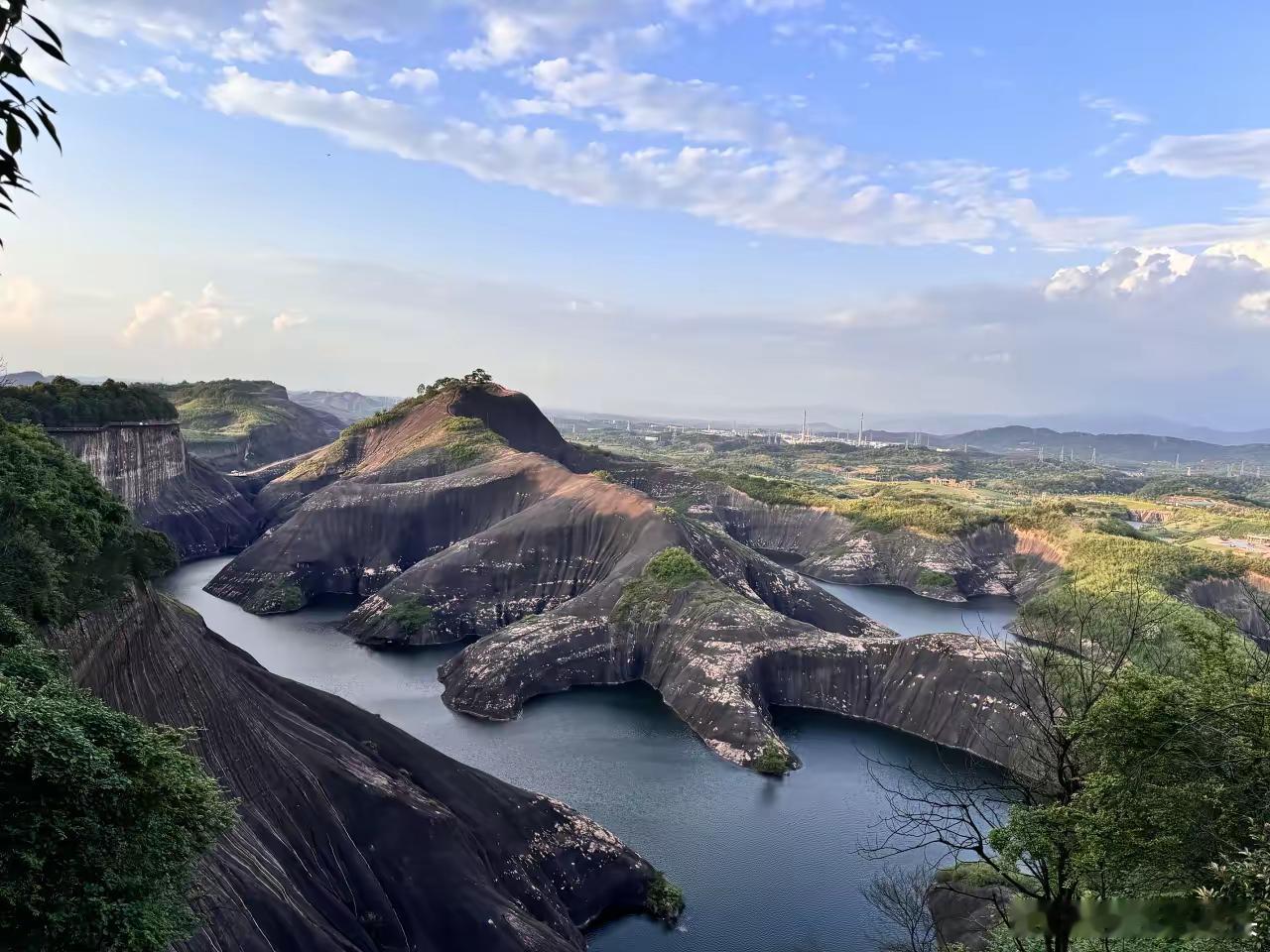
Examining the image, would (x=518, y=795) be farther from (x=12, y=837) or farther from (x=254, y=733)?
(x=12, y=837)

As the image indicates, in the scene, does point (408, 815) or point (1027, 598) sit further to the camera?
point (1027, 598)

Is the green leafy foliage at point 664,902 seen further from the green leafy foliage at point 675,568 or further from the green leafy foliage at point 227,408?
the green leafy foliage at point 227,408

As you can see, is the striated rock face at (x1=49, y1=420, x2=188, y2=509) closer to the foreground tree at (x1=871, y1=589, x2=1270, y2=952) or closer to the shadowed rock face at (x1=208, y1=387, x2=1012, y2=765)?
the shadowed rock face at (x1=208, y1=387, x2=1012, y2=765)

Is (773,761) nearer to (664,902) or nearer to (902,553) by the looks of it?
(664,902)

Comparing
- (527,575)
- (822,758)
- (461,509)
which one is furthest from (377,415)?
(822,758)

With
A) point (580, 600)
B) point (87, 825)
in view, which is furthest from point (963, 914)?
point (580, 600)

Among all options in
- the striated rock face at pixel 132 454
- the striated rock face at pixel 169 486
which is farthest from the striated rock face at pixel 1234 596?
the striated rock face at pixel 169 486
